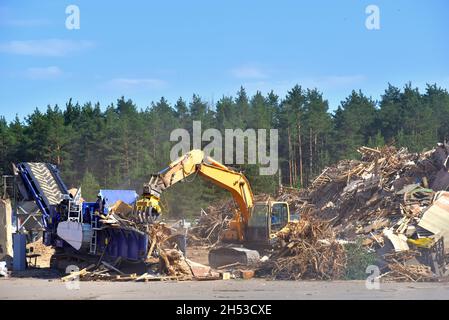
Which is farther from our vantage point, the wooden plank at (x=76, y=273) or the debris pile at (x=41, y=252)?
the debris pile at (x=41, y=252)

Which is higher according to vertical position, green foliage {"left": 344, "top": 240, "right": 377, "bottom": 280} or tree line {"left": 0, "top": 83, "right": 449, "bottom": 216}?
tree line {"left": 0, "top": 83, "right": 449, "bottom": 216}

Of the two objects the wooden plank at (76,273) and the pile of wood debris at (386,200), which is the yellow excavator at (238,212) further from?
the wooden plank at (76,273)

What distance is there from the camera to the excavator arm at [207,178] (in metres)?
19.5

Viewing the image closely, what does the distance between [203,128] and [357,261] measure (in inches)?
1456

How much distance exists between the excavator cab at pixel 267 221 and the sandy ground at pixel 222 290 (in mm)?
3198

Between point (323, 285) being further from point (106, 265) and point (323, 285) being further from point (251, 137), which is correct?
point (251, 137)

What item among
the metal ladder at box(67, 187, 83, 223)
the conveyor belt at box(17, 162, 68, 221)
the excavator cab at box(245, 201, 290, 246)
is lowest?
the excavator cab at box(245, 201, 290, 246)

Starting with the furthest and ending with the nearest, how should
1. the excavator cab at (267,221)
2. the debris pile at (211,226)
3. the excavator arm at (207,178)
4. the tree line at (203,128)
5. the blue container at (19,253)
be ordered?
1. the tree line at (203,128)
2. the debris pile at (211,226)
3. the excavator cab at (267,221)
4. the blue container at (19,253)
5. the excavator arm at (207,178)

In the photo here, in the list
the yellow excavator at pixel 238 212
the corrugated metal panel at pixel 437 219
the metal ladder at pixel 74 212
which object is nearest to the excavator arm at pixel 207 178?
the yellow excavator at pixel 238 212

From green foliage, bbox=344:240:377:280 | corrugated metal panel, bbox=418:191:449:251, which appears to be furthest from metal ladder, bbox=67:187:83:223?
corrugated metal panel, bbox=418:191:449:251

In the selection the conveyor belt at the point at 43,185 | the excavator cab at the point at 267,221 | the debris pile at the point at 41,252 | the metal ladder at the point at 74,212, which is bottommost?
the debris pile at the point at 41,252

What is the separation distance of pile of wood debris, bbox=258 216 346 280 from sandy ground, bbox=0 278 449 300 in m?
0.73

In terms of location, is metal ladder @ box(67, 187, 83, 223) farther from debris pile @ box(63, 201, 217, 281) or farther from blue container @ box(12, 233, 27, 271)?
blue container @ box(12, 233, 27, 271)

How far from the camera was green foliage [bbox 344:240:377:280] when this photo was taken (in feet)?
61.5
